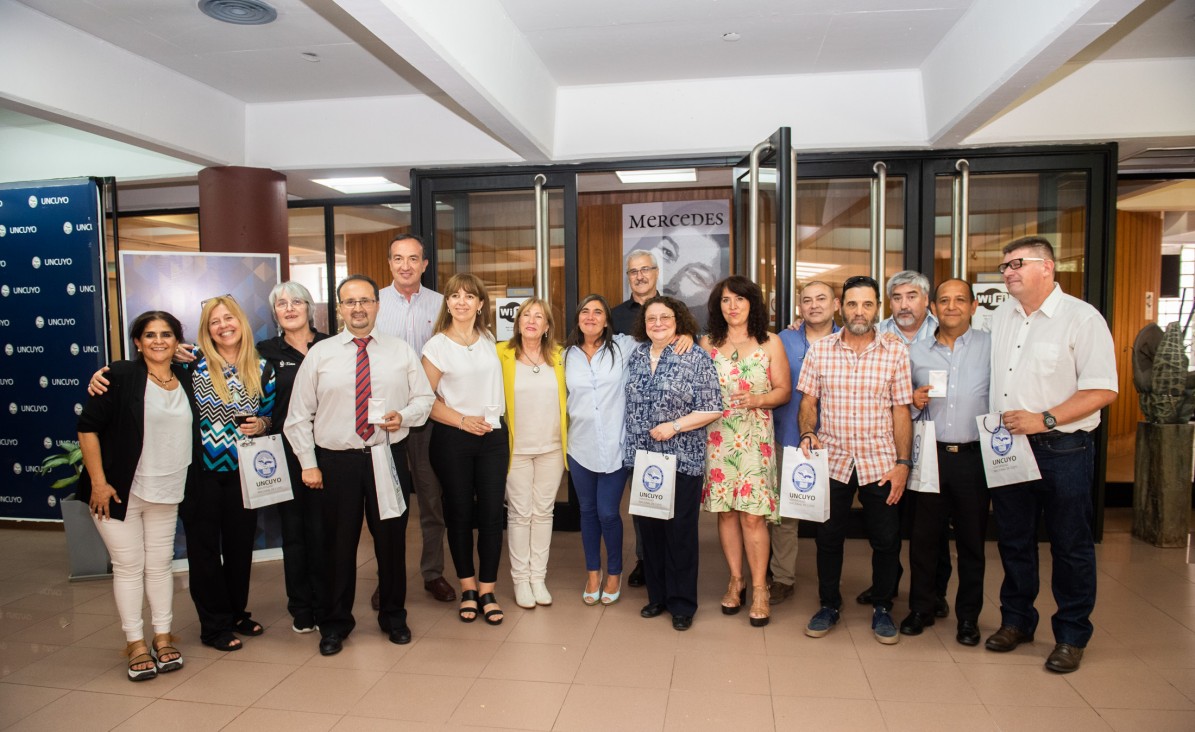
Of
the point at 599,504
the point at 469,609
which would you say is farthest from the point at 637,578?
the point at 469,609

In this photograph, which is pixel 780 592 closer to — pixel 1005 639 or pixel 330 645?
pixel 1005 639

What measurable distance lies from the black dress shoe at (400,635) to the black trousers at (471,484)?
0.40 meters

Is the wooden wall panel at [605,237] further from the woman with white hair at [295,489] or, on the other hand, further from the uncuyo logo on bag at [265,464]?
the uncuyo logo on bag at [265,464]

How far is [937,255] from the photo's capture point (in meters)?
5.18

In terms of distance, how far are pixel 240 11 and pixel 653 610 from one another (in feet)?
12.4

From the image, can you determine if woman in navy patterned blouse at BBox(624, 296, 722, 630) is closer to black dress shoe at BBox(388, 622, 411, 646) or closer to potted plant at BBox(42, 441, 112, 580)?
black dress shoe at BBox(388, 622, 411, 646)

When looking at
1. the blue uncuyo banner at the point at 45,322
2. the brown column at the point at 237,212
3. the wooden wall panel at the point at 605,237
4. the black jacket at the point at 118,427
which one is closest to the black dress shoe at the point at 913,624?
the black jacket at the point at 118,427

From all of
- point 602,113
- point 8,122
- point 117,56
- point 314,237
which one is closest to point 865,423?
point 602,113

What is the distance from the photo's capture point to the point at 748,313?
140 inches

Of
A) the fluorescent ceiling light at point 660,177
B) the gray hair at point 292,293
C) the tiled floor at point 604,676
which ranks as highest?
the fluorescent ceiling light at point 660,177

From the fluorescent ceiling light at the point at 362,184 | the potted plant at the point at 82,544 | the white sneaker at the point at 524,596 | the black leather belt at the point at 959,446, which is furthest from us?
the fluorescent ceiling light at the point at 362,184

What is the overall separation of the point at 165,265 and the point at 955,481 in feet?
15.2

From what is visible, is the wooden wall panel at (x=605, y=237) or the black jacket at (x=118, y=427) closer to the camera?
the black jacket at (x=118, y=427)

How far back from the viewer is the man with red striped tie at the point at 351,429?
10.5 ft
